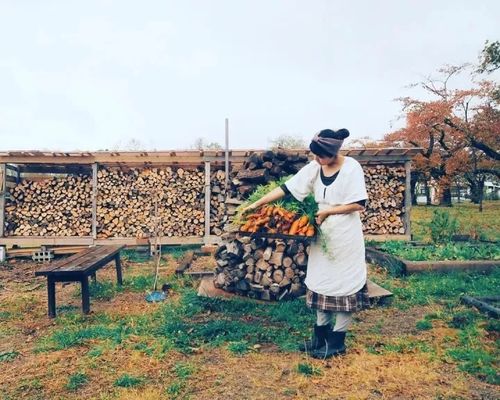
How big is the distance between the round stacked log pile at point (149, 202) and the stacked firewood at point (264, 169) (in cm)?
417

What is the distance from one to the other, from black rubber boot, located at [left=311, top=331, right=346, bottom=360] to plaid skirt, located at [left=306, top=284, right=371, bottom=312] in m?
0.30

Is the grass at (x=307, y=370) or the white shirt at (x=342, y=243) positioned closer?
the grass at (x=307, y=370)

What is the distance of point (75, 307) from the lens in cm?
554

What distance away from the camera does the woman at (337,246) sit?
361 cm

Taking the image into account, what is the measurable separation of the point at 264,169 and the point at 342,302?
309cm

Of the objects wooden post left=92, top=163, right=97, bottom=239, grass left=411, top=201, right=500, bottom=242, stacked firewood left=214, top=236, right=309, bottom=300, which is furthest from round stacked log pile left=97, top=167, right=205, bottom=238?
grass left=411, top=201, right=500, bottom=242

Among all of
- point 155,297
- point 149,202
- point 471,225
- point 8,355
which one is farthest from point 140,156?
point 471,225

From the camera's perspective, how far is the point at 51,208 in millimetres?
10570

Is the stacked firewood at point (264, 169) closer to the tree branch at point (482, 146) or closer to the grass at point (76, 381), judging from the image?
the grass at point (76, 381)

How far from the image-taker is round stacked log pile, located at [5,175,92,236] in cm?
1043

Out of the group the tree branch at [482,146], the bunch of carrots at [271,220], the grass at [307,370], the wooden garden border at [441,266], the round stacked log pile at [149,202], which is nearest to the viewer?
the grass at [307,370]

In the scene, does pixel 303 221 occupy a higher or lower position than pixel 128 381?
higher

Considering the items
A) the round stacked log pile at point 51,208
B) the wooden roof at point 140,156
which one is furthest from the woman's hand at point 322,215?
the round stacked log pile at point 51,208

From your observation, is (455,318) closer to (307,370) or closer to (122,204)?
(307,370)
